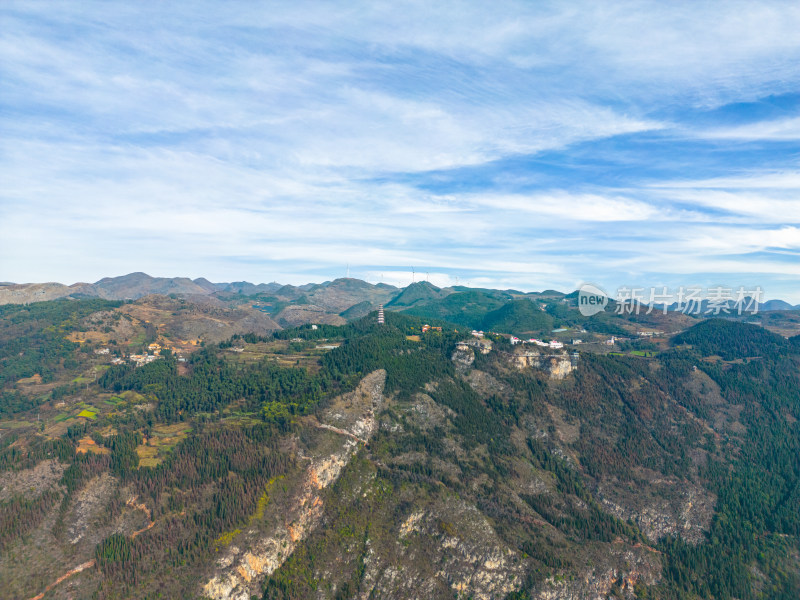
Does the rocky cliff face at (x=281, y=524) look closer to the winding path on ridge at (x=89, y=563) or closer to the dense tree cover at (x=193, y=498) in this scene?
the dense tree cover at (x=193, y=498)

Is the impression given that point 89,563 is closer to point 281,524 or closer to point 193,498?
point 193,498

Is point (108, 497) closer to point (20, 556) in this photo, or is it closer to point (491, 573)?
point (20, 556)

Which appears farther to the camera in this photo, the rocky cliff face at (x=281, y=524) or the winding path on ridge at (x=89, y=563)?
the rocky cliff face at (x=281, y=524)

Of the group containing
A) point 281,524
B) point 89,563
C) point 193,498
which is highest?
point 193,498

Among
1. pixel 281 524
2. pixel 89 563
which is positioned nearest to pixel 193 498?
pixel 281 524

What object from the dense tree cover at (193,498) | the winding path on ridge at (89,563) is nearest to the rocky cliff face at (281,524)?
the dense tree cover at (193,498)

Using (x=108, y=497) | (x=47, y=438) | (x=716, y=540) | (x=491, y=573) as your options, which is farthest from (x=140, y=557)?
(x=716, y=540)

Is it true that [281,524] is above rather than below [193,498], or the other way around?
below

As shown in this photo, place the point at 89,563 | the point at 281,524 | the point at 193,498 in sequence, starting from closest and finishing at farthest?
the point at 89,563 < the point at 193,498 < the point at 281,524

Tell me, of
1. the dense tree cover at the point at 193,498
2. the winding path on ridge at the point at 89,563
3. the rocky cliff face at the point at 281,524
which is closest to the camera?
the winding path on ridge at the point at 89,563

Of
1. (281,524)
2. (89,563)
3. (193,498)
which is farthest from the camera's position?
(281,524)

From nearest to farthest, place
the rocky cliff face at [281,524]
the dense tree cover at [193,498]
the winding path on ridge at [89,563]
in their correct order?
the winding path on ridge at [89,563], the dense tree cover at [193,498], the rocky cliff face at [281,524]
